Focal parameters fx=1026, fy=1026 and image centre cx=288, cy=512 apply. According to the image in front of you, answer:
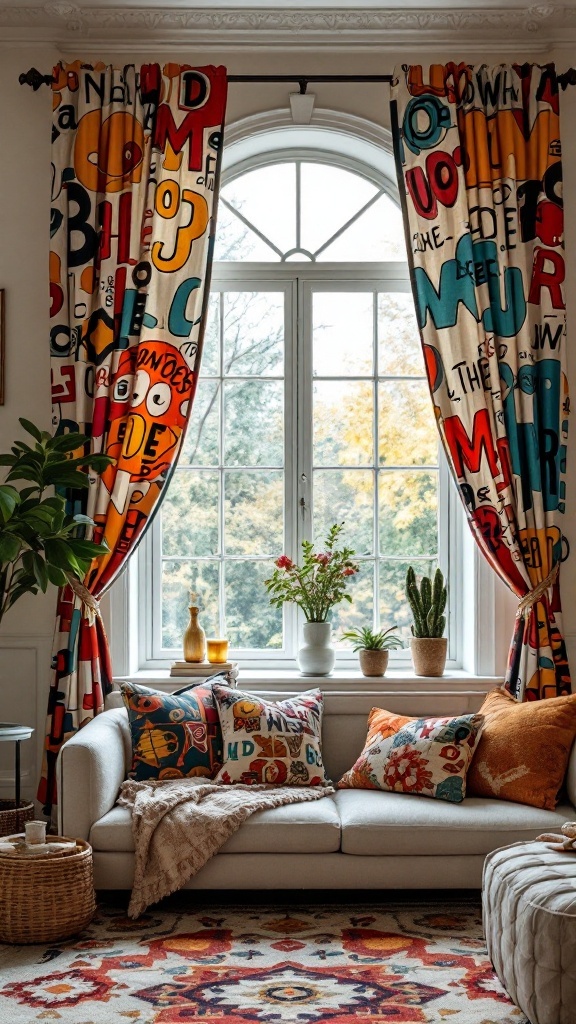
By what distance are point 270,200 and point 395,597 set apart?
1.86 meters

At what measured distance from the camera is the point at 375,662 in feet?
13.8

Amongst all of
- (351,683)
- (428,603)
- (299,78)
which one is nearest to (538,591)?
(428,603)

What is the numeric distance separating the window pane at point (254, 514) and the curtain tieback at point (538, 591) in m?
1.09

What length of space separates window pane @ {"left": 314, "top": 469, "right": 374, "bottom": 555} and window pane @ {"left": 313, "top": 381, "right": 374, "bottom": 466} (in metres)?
0.06

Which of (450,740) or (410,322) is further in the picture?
(410,322)

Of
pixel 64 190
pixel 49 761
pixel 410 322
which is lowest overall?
pixel 49 761

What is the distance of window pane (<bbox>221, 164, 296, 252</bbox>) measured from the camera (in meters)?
4.60

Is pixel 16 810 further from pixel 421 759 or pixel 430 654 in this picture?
pixel 430 654

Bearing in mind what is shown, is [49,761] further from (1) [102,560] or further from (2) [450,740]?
(2) [450,740]

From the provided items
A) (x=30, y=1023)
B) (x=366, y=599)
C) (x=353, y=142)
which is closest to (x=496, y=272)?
(x=353, y=142)

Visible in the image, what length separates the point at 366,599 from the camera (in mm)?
4535

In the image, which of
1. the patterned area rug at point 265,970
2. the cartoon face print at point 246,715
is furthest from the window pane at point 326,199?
the patterned area rug at point 265,970

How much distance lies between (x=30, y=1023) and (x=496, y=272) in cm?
312

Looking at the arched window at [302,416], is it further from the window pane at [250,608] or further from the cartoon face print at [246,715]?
the cartoon face print at [246,715]
